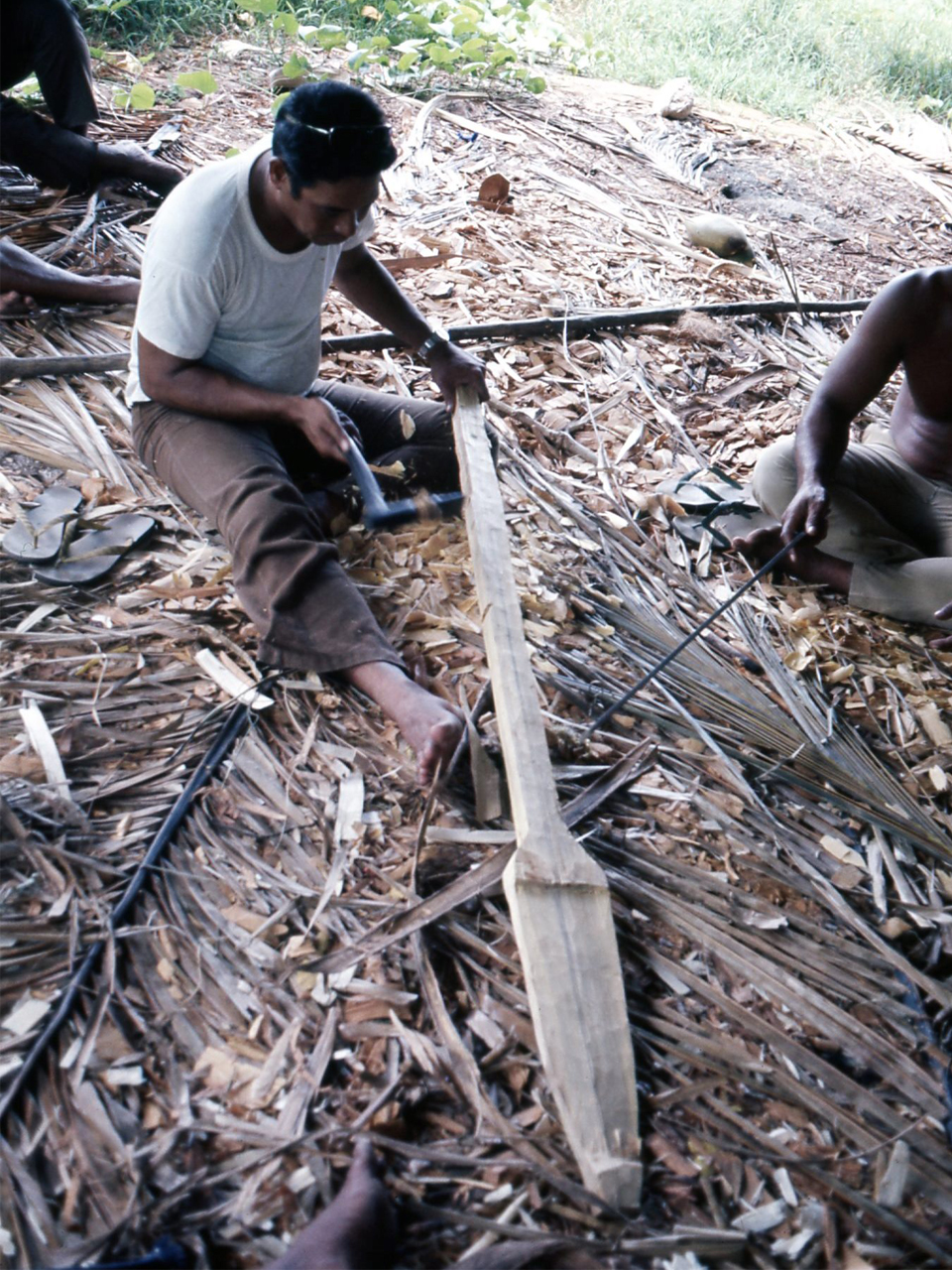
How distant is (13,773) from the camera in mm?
1964

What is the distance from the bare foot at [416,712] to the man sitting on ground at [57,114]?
10.1 ft

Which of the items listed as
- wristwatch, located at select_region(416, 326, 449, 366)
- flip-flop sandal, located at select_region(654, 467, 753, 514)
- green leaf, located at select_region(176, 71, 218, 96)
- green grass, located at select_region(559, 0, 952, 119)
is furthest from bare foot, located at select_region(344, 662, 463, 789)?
green grass, located at select_region(559, 0, 952, 119)

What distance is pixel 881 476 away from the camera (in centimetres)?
305

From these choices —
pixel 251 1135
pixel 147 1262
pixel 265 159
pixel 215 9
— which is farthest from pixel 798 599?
pixel 215 9

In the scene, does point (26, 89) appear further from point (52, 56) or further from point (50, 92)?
point (52, 56)

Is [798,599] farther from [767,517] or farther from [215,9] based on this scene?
[215,9]

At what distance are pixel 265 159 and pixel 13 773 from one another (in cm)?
149

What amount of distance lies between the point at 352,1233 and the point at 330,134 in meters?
2.00

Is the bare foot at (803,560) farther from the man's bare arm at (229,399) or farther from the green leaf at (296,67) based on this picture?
the green leaf at (296,67)

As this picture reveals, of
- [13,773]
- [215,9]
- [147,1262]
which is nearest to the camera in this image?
[147,1262]

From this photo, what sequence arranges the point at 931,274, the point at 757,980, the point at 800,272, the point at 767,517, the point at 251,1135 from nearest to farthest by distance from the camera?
the point at 251,1135 < the point at 757,980 < the point at 931,274 < the point at 767,517 < the point at 800,272

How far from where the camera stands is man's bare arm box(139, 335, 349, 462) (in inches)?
92.9

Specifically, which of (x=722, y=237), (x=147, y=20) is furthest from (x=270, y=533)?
(x=147, y=20)

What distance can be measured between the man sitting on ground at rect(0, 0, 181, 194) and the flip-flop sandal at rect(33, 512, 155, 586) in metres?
2.27
